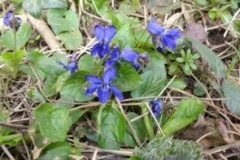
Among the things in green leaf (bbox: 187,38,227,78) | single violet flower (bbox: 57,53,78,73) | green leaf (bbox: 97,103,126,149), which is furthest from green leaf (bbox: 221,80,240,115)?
single violet flower (bbox: 57,53,78,73)

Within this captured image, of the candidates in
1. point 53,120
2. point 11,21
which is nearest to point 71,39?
point 11,21

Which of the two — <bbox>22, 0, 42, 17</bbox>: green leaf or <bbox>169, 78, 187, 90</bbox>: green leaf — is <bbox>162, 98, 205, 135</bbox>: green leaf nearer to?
<bbox>169, 78, 187, 90</bbox>: green leaf

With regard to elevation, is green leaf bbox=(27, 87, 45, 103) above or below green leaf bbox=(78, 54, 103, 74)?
below

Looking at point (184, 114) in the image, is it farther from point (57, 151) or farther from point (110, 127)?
point (57, 151)

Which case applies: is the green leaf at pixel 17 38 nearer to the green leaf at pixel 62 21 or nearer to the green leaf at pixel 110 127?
the green leaf at pixel 62 21

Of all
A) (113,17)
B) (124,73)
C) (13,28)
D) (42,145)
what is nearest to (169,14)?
(113,17)

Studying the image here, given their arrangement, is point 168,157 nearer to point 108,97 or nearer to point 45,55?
point 108,97
